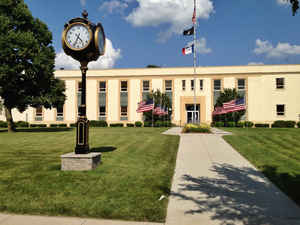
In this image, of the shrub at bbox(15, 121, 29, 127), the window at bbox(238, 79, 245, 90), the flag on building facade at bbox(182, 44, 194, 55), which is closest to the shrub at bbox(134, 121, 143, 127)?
the window at bbox(238, 79, 245, 90)

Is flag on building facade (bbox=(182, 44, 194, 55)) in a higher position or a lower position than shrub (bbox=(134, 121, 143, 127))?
higher

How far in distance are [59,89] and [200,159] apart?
773 inches

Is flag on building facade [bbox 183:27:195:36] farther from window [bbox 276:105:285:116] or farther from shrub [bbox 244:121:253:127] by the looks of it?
window [bbox 276:105:285:116]

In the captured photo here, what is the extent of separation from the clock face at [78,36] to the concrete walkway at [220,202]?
Answer: 16.6ft

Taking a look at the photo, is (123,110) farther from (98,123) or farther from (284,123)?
(284,123)

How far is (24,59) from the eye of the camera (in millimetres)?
20922

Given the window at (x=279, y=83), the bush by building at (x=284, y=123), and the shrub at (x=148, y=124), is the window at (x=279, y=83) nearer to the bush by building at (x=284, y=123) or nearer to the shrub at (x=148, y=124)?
the bush by building at (x=284, y=123)

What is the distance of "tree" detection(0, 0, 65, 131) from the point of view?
19.9m

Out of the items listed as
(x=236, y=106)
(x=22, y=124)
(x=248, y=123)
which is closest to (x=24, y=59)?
(x=236, y=106)

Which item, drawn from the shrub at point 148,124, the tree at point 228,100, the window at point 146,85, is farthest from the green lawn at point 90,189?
the window at point 146,85

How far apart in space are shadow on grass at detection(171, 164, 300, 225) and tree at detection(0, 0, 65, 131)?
19517mm

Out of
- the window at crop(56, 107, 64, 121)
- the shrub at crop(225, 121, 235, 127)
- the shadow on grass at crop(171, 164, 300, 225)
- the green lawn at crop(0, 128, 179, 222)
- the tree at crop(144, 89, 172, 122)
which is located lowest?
the shadow on grass at crop(171, 164, 300, 225)

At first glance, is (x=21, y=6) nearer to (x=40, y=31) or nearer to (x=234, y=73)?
(x=40, y=31)

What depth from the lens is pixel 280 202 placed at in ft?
15.0
